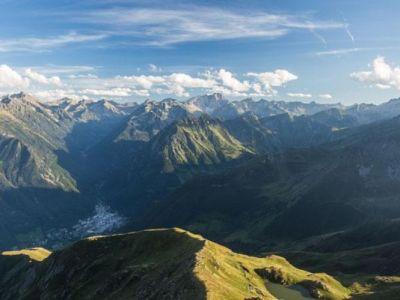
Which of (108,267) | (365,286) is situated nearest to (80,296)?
(108,267)

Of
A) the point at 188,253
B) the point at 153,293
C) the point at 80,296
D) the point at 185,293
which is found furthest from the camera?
the point at 80,296

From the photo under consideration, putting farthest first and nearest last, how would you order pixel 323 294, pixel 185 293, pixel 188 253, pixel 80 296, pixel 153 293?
1. pixel 80 296
2. pixel 188 253
3. pixel 323 294
4. pixel 153 293
5. pixel 185 293

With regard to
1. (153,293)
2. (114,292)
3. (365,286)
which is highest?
(153,293)

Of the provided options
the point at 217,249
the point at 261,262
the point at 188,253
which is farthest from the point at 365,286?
the point at 188,253

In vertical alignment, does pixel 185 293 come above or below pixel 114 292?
above

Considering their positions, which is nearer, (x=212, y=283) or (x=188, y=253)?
(x=212, y=283)

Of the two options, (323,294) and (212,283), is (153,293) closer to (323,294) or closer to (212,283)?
(212,283)

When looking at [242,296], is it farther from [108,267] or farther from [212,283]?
[108,267]

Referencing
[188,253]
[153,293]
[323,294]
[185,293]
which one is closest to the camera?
[185,293]

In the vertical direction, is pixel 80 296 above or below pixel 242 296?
below
